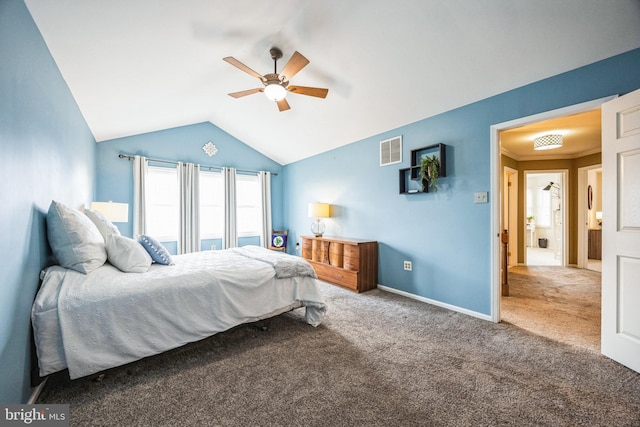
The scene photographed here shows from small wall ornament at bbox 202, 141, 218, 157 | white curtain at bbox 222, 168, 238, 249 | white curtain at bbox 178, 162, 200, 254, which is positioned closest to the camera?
white curtain at bbox 178, 162, 200, 254

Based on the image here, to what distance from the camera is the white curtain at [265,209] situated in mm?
5914

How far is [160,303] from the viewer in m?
1.85

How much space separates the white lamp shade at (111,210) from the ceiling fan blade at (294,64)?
8.80 ft

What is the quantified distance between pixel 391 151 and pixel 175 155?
4.09 metres

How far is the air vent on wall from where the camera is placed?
3.67 meters

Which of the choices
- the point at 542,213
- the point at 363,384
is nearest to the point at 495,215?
the point at 363,384

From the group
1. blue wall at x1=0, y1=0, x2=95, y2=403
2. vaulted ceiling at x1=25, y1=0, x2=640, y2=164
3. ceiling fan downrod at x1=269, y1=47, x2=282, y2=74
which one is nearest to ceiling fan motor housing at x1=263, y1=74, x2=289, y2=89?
ceiling fan downrod at x1=269, y1=47, x2=282, y2=74

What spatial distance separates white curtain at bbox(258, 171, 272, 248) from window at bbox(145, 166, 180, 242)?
1759mm

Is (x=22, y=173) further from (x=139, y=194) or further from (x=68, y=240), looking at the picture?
(x=139, y=194)

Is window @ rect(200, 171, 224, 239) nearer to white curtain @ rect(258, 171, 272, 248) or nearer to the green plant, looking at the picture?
white curtain @ rect(258, 171, 272, 248)

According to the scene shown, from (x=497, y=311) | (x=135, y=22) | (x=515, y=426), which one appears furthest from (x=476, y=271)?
(x=135, y=22)

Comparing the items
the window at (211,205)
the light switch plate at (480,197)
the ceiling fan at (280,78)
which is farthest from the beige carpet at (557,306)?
the window at (211,205)

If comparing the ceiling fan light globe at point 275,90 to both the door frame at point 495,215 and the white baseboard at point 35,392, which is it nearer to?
the door frame at point 495,215

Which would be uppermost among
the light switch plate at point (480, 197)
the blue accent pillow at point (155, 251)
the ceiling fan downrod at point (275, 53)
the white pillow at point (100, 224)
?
the ceiling fan downrod at point (275, 53)
